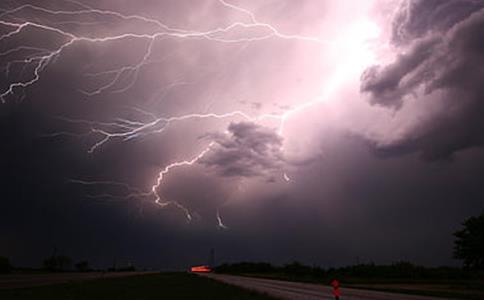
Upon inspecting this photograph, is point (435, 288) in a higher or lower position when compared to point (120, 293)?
higher

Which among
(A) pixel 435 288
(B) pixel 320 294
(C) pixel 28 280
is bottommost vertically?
(C) pixel 28 280

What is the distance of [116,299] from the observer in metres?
22.0

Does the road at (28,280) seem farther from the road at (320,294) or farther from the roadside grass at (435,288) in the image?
the roadside grass at (435,288)

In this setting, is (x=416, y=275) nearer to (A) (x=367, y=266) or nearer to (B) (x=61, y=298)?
(A) (x=367, y=266)

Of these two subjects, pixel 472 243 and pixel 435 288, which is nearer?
pixel 435 288

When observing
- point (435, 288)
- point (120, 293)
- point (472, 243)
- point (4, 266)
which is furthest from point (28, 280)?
point (472, 243)

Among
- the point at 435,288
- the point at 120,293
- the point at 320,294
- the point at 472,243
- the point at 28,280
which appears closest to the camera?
the point at 120,293

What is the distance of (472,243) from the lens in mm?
62531

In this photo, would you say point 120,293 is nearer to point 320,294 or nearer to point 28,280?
point 320,294

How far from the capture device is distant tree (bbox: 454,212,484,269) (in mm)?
62000

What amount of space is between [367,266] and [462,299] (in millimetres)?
53968

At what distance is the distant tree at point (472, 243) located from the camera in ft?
203

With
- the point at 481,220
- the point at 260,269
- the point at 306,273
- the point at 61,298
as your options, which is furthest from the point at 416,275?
the point at 260,269

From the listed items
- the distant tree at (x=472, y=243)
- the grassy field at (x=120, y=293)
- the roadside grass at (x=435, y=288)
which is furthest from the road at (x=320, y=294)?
the distant tree at (x=472, y=243)
